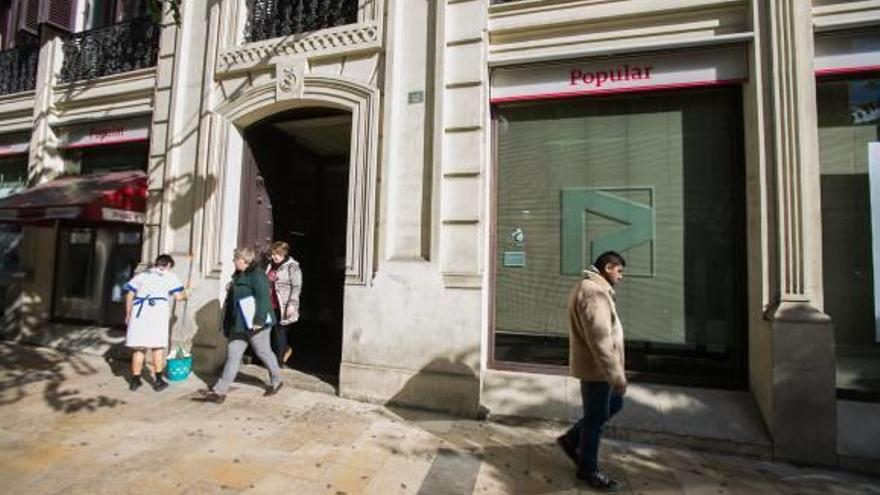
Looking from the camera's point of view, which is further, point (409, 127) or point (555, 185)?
point (409, 127)

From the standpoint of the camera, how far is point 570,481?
407 cm

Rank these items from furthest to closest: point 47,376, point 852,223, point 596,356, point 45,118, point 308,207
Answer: point 45,118 < point 308,207 < point 47,376 < point 852,223 < point 596,356

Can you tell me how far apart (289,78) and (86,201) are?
332 cm

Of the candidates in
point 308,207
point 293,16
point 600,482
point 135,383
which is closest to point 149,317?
point 135,383

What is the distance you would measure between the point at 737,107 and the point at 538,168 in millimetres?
2187

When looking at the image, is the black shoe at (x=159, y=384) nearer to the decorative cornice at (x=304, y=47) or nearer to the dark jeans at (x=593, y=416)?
the decorative cornice at (x=304, y=47)

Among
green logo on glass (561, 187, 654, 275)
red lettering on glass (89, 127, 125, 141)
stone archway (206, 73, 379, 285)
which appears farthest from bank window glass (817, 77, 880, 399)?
red lettering on glass (89, 127, 125, 141)

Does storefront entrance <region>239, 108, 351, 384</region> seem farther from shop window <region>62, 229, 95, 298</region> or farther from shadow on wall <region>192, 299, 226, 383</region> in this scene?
shop window <region>62, 229, 95, 298</region>

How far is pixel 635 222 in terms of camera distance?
18.8 feet

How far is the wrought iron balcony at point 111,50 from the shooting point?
8.42 m

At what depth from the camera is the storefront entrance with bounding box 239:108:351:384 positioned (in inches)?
293

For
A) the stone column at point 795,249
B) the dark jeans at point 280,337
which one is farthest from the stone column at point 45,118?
the stone column at point 795,249

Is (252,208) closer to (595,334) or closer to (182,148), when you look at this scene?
(182,148)

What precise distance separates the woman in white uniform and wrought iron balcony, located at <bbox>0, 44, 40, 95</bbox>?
618 cm
